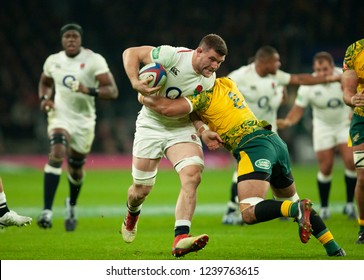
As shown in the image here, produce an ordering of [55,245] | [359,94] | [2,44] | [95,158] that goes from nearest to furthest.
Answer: [359,94]
[55,245]
[95,158]
[2,44]

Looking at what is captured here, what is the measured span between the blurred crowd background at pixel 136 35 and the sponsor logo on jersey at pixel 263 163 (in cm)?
1742

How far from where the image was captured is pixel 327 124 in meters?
12.7

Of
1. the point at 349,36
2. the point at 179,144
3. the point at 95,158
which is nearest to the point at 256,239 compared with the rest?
the point at 179,144

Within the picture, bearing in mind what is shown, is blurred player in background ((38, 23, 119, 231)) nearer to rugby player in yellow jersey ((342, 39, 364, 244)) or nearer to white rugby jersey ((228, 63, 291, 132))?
white rugby jersey ((228, 63, 291, 132))

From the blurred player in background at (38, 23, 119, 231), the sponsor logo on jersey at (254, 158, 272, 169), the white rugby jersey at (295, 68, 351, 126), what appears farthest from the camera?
the white rugby jersey at (295, 68, 351, 126)

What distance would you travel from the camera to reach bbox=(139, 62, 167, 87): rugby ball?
7.77m

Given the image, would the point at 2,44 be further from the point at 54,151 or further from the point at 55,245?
the point at 55,245

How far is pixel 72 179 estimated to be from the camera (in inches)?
461

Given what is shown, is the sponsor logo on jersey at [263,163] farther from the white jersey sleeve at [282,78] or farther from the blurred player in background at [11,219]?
the white jersey sleeve at [282,78]

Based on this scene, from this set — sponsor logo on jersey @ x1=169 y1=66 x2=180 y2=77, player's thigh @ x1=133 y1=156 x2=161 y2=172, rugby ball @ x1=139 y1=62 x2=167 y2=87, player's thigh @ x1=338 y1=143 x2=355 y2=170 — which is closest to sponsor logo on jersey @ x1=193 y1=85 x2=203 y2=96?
sponsor logo on jersey @ x1=169 y1=66 x2=180 y2=77

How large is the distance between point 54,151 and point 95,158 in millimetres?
14258

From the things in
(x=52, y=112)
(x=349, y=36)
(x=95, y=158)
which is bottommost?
(x=95, y=158)

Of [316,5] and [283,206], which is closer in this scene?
[283,206]

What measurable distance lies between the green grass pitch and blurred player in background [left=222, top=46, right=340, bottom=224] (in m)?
0.50
